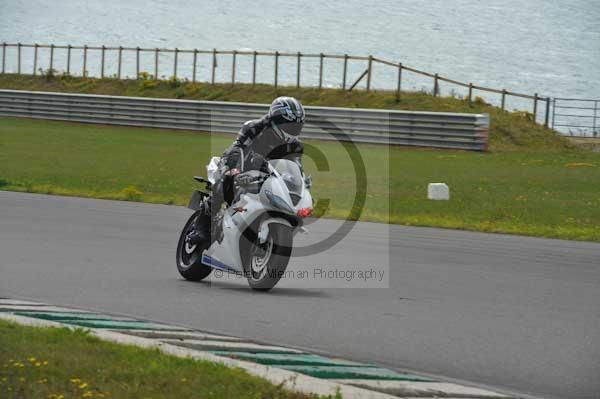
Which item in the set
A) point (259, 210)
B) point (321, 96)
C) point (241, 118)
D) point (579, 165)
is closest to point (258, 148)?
point (259, 210)

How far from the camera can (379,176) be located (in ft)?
88.9

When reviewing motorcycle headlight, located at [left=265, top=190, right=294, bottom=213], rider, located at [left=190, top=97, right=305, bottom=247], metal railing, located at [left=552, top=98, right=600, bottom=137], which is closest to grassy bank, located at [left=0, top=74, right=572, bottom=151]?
metal railing, located at [left=552, top=98, right=600, bottom=137]

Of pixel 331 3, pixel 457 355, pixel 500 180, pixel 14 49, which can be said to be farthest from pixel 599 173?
pixel 331 3

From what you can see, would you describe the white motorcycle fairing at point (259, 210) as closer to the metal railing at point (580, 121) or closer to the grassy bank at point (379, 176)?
the grassy bank at point (379, 176)

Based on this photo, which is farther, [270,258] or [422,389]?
[270,258]

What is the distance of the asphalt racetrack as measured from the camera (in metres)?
7.39

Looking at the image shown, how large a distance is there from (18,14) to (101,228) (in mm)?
73905

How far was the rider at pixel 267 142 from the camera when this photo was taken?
9.73 metres

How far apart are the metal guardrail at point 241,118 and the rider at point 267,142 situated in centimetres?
2507

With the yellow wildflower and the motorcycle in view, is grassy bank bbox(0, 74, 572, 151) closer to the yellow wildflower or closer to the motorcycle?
the yellow wildflower

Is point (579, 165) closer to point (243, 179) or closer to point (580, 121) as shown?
point (243, 179)

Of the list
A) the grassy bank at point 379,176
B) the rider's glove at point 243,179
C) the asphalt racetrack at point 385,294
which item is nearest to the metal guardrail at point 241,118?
the grassy bank at point 379,176

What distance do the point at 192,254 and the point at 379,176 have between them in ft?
53.8

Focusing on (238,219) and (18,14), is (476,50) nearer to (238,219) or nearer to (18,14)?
(18,14)
